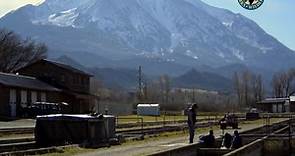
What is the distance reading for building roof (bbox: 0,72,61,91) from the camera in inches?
2613

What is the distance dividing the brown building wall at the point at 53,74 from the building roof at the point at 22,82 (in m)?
4.01

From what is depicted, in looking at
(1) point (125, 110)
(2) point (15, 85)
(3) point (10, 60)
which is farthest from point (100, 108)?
(2) point (15, 85)

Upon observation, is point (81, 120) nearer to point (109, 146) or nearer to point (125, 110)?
point (109, 146)

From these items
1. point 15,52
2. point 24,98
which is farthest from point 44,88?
point 15,52

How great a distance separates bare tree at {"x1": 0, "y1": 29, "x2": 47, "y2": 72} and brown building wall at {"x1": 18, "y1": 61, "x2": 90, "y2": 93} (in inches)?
704

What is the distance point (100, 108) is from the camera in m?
95.5

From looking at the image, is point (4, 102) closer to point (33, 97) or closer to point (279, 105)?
point (33, 97)

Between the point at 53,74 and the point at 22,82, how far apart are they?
1446 centimetres

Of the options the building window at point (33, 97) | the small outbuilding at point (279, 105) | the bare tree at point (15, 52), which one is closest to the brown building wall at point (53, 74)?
the building window at point (33, 97)

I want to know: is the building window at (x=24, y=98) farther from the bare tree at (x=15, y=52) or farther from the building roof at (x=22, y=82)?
the bare tree at (x=15, y=52)

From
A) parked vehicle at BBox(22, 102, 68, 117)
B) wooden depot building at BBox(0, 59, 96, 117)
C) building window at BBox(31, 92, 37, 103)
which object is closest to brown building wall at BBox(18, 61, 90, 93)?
wooden depot building at BBox(0, 59, 96, 117)

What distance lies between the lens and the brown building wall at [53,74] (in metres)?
84.3

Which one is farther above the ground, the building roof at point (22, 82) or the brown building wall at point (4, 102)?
the building roof at point (22, 82)

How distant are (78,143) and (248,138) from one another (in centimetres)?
1029
